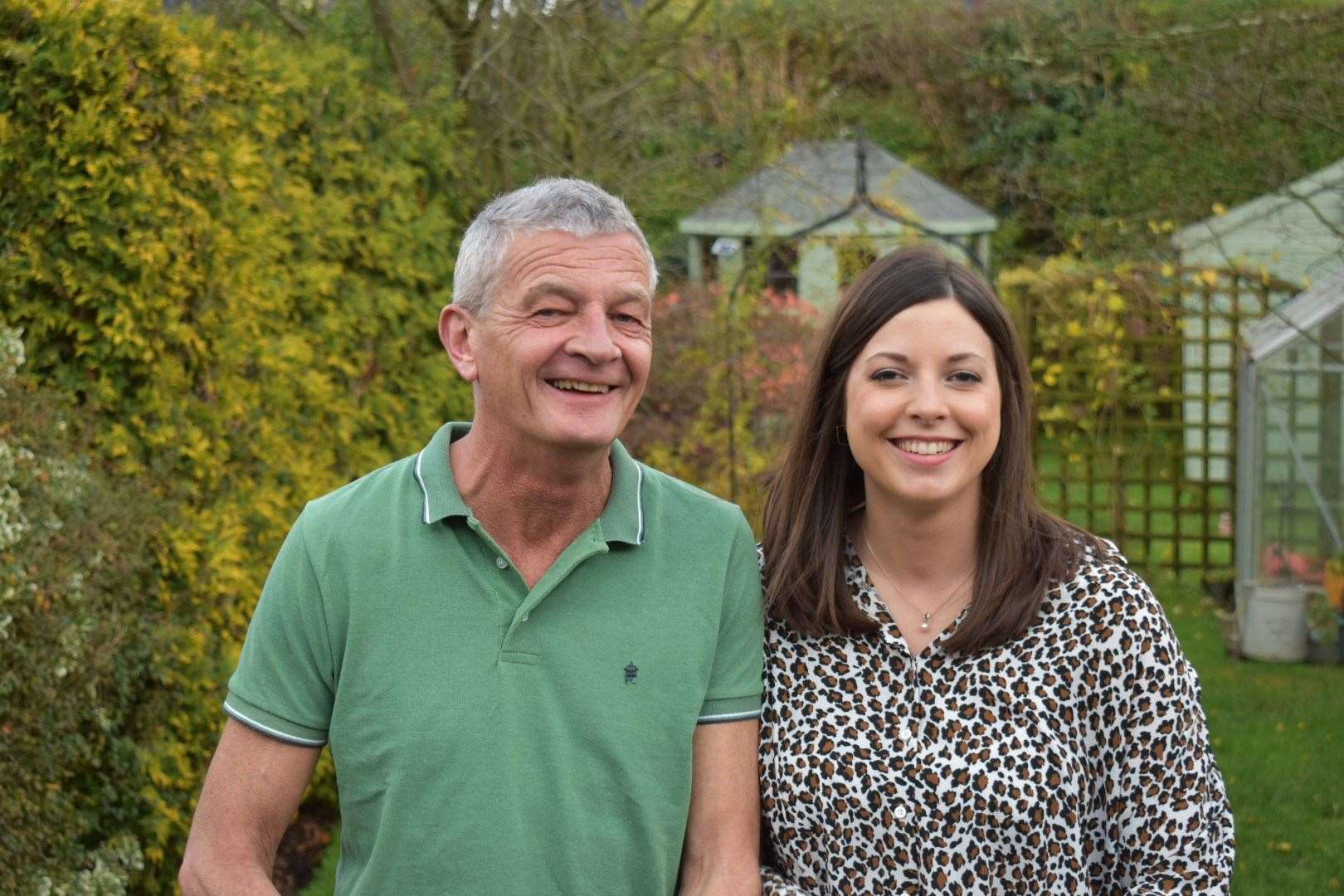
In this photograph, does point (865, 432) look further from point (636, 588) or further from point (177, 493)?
point (177, 493)

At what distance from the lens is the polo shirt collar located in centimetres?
235

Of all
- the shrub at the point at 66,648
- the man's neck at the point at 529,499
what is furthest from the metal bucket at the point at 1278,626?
the man's neck at the point at 529,499

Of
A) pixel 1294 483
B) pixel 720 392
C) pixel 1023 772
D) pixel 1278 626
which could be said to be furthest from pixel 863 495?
pixel 1294 483

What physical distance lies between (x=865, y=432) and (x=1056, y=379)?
344 inches

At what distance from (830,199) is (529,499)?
6689mm

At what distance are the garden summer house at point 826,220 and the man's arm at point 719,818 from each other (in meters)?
3.79

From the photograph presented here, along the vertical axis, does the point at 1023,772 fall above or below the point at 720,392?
below

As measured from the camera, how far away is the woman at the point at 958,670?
7.58 feet

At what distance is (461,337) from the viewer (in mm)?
2430

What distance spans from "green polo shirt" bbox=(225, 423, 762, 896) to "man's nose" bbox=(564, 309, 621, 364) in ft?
0.90

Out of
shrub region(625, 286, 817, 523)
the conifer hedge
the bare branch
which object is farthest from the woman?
the bare branch

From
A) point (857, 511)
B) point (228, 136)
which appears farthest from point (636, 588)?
point (228, 136)

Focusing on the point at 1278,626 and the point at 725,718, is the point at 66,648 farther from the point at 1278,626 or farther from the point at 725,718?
the point at 1278,626

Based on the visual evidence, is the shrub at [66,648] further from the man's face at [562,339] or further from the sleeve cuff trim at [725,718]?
the sleeve cuff trim at [725,718]
